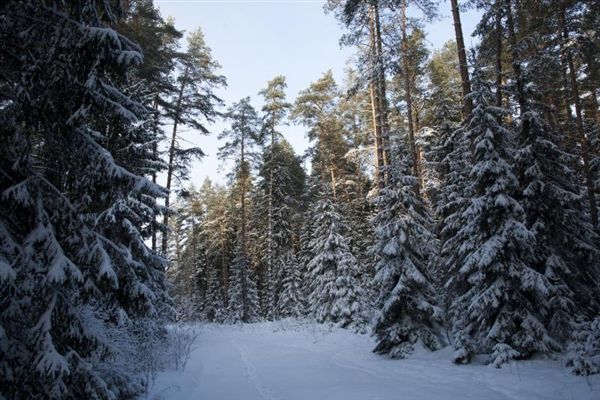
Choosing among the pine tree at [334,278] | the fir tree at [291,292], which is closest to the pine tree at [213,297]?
the fir tree at [291,292]

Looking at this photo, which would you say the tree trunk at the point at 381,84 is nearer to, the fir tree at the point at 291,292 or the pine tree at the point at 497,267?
the pine tree at the point at 497,267

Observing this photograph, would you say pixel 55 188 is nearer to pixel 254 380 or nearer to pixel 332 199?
pixel 254 380

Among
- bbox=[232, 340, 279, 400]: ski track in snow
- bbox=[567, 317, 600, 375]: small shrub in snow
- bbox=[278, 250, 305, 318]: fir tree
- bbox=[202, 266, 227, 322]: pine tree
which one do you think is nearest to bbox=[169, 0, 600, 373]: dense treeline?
bbox=[567, 317, 600, 375]: small shrub in snow

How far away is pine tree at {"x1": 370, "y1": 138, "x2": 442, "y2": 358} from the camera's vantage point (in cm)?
1219

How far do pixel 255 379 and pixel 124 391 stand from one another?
149 inches

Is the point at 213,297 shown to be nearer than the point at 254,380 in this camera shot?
No

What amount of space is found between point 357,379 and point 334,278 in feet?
41.4

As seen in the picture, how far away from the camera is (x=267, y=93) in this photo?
31953 mm

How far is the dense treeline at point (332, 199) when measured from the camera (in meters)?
4.86

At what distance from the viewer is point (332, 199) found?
23828 millimetres

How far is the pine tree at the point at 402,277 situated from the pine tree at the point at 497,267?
1.52 metres

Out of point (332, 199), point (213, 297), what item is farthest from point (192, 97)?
point (213, 297)

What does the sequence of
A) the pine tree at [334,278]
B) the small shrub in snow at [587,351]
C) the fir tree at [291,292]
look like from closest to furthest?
the small shrub in snow at [587,351] → the pine tree at [334,278] → the fir tree at [291,292]

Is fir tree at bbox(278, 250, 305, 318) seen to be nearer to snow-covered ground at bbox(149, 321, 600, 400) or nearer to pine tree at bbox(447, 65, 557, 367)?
snow-covered ground at bbox(149, 321, 600, 400)
